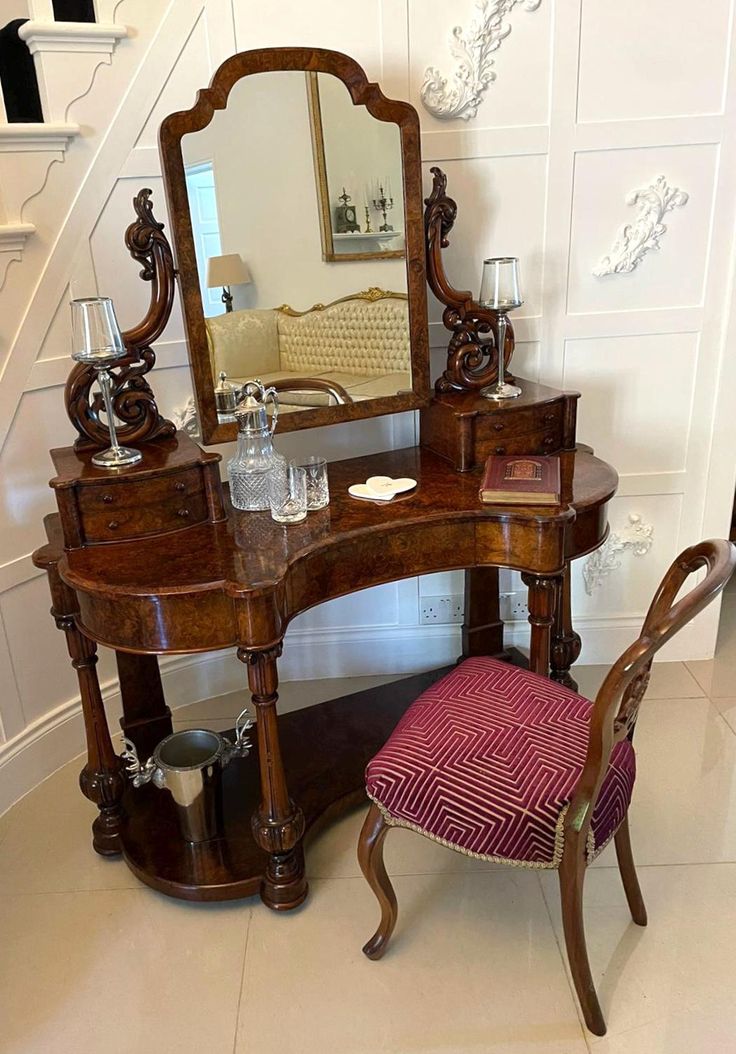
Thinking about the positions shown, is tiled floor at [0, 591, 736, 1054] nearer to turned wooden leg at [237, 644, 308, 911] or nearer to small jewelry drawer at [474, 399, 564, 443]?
turned wooden leg at [237, 644, 308, 911]

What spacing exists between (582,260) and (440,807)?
160 cm

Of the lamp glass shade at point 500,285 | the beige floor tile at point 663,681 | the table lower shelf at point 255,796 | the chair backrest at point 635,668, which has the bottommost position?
the beige floor tile at point 663,681

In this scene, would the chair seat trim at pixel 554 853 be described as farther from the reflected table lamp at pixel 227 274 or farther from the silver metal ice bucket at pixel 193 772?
the reflected table lamp at pixel 227 274

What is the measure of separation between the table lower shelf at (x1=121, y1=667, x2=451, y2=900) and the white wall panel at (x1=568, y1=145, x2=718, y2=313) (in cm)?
126

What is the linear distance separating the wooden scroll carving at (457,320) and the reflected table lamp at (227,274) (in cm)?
49

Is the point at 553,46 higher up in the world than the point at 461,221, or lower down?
higher up

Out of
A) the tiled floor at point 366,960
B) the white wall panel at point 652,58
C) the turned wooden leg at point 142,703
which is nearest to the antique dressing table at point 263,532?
the turned wooden leg at point 142,703

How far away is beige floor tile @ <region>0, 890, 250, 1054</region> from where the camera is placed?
5.40ft

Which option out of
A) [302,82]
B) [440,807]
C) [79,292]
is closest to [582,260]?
[302,82]

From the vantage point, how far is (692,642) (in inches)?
111

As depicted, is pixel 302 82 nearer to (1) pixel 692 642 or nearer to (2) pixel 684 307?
(2) pixel 684 307

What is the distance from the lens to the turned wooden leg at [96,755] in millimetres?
1900

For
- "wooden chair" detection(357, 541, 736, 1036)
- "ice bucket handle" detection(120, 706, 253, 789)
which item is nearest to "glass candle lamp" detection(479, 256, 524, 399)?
"wooden chair" detection(357, 541, 736, 1036)

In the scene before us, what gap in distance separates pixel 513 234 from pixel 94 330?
3.97ft
